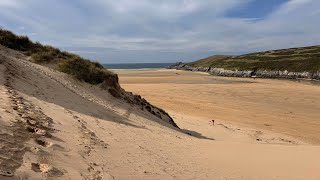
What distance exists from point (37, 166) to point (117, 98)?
33.1 ft

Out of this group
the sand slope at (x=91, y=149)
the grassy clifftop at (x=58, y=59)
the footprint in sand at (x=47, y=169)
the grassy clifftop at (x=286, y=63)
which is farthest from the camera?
the grassy clifftop at (x=286, y=63)

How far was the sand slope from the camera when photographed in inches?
225

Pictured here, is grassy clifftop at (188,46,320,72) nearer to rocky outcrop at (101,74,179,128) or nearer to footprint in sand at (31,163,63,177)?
rocky outcrop at (101,74,179,128)

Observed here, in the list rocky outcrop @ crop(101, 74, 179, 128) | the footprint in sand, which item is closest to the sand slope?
the footprint in sand

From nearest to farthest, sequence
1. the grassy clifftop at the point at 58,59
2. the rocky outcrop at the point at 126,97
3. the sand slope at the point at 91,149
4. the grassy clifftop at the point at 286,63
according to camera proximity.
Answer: the sand slope at the point at 91,149 → the grassy clifftop at the point at 58,59 → the rocky outcrop at the point at 126,97 → the grassy clifftop at the point at 286,63

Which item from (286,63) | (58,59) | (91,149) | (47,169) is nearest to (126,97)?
(58,59)

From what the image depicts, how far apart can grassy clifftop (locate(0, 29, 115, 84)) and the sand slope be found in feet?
8.27

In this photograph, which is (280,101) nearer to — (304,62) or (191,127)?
(191,127)

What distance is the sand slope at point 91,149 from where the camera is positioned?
5.71 meters

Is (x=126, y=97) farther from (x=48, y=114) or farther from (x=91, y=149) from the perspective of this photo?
(x=91, y=149)

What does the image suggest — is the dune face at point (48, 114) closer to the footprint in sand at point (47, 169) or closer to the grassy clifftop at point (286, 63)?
the footprint in sand at point (47, 169)

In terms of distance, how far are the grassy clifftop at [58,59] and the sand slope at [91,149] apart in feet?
8.27

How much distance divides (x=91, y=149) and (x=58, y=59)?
9953 mm

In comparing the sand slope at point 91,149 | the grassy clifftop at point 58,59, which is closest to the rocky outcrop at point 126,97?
the grassy clifftop at point 58,59
